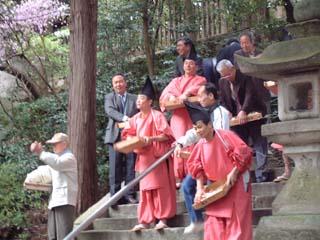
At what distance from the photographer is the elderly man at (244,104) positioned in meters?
Result: 7.95

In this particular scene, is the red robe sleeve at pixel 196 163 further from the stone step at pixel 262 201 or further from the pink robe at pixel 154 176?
the stone step at pixel 262 201

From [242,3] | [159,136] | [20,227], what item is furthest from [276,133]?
[242,3]

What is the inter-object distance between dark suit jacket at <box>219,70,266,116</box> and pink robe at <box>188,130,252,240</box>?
1.91 metres

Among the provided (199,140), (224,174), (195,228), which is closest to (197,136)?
(199,140)

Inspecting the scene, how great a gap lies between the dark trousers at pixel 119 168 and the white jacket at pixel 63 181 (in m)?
1.17

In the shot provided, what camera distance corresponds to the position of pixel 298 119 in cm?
582

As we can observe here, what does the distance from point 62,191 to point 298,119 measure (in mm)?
3024

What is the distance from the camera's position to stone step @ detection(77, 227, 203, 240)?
7062 millimetres

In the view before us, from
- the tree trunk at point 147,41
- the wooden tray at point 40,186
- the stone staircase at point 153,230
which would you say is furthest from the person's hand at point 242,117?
the tree trunk at point 147,41

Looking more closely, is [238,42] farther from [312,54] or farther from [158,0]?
[158,0]

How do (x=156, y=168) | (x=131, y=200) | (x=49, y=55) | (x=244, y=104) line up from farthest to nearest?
(x=49, y=55), (x=131, y=200), (x=244, y=104), (x=156, y=168)

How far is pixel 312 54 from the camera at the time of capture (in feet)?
18.3

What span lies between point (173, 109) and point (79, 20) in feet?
9.36

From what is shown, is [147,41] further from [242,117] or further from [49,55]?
[242,117]
